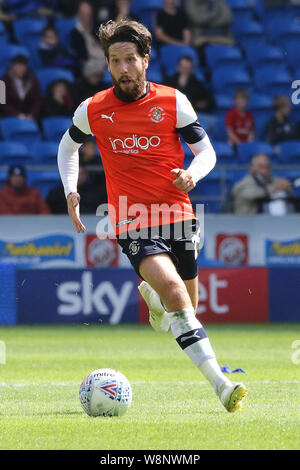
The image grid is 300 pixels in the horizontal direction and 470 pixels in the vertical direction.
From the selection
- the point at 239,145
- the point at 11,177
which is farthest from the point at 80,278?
the point at 239,145

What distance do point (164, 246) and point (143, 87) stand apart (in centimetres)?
113

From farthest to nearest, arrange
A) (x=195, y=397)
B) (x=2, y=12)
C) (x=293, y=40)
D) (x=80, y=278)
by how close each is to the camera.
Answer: (x=293, y=40), (x=2, y=12), (x=80, y=278), (x=195, y=397)

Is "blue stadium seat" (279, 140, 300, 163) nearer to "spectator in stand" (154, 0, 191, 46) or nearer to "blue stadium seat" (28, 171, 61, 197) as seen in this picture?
"spectator in stand" (154, 0, 191, 46)

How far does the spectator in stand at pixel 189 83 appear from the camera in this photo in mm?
16969

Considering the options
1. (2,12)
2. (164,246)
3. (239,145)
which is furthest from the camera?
(2,12)

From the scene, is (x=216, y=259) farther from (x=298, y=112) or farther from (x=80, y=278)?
(x=298, y=112)

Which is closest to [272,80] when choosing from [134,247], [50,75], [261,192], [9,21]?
[50,75]

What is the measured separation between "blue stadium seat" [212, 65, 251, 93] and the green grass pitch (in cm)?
673

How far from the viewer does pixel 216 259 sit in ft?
49.0

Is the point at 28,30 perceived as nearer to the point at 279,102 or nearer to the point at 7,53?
the point at 7,53

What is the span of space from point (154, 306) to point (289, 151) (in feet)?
32.9

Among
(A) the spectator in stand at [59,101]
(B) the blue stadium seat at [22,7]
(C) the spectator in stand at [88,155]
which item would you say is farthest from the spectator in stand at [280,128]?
(B) the blue stadium seat at [22,7]

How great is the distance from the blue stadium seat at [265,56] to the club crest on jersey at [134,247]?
44.7ft

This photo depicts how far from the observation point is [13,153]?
52.1 feet
